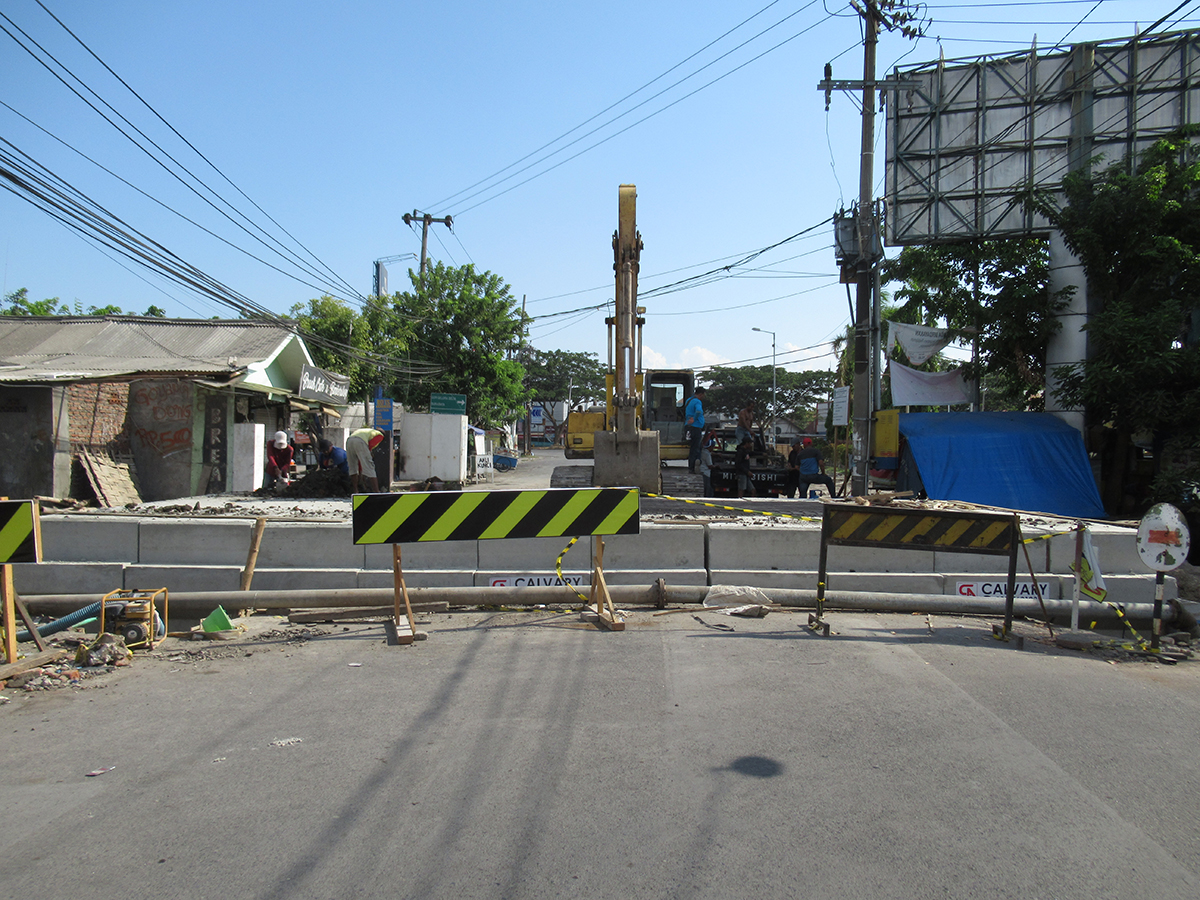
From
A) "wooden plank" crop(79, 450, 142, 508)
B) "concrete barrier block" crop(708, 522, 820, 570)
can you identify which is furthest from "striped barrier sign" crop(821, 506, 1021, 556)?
"wooden plank" crop(79, 450, 142, 508)

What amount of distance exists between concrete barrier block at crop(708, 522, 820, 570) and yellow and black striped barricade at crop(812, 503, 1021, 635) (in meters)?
1.20

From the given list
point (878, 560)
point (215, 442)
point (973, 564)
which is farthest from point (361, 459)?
point (973, 564)

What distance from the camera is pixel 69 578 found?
815cm

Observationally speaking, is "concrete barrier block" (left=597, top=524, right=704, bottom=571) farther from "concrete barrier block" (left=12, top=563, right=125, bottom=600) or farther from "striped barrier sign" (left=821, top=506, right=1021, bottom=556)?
"concrete barrier block" (left=12, top=563, right=125, bottom=600)

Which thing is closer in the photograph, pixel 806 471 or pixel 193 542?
pixel 193 542

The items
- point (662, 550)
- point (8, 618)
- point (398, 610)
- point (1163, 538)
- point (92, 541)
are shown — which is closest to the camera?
point (8, 618)

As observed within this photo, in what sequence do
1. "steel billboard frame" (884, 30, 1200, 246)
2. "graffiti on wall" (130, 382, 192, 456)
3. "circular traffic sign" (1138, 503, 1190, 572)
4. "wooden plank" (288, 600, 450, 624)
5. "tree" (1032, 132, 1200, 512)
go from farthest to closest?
"steel billboard frame" (884, 30, 1200, 246) < "graffiti on wall" (130, 382, 192, 456) < "tree" (1032, 132, 1200, 512) < "wooden plank" (288, 600, 450, 624) < "circular traffic sign" (1138, 503, 1190, 572)

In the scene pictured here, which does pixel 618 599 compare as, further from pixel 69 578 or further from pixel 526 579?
pixel 69 578

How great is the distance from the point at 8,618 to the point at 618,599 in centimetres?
511

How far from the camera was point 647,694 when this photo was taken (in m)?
5.33

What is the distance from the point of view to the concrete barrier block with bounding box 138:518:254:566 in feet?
27.2

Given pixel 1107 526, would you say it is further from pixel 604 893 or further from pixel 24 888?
pixel 24 888

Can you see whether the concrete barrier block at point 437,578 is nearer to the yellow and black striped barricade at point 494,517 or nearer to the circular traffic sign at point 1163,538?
the yellow and black striped barricade at point 494,517

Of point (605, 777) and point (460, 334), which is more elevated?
point (460, 334)
